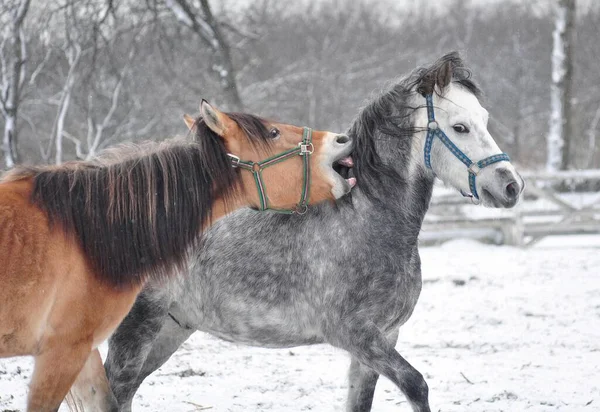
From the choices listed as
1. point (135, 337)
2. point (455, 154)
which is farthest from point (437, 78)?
point (135, 337)

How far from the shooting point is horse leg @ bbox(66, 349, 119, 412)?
3297 millimetres

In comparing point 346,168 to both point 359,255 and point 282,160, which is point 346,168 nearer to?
point 359,255

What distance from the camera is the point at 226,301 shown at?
3.84m

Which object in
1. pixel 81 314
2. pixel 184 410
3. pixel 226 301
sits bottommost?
pixel 184 410

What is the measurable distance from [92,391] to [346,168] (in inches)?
65.7

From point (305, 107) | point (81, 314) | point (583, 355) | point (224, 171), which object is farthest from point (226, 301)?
point (305, 107)

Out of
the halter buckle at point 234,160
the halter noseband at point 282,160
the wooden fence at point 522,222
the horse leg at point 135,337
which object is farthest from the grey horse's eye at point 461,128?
the wooden fence at point 522,222

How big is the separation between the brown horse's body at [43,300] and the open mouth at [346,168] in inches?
55.3

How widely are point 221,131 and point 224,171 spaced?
175mm

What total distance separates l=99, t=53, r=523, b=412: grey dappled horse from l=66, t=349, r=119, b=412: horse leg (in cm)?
56

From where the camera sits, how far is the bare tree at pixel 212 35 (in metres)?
11.3

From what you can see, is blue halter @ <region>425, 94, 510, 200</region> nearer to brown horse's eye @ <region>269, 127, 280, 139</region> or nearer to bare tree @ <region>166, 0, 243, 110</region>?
brown horse's eye @ <region>269, 127, 280, 139</region>

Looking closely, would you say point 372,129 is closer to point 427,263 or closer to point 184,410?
point 184,410

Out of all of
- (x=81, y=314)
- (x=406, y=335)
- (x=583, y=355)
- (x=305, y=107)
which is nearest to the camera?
(x=81, y=314)
